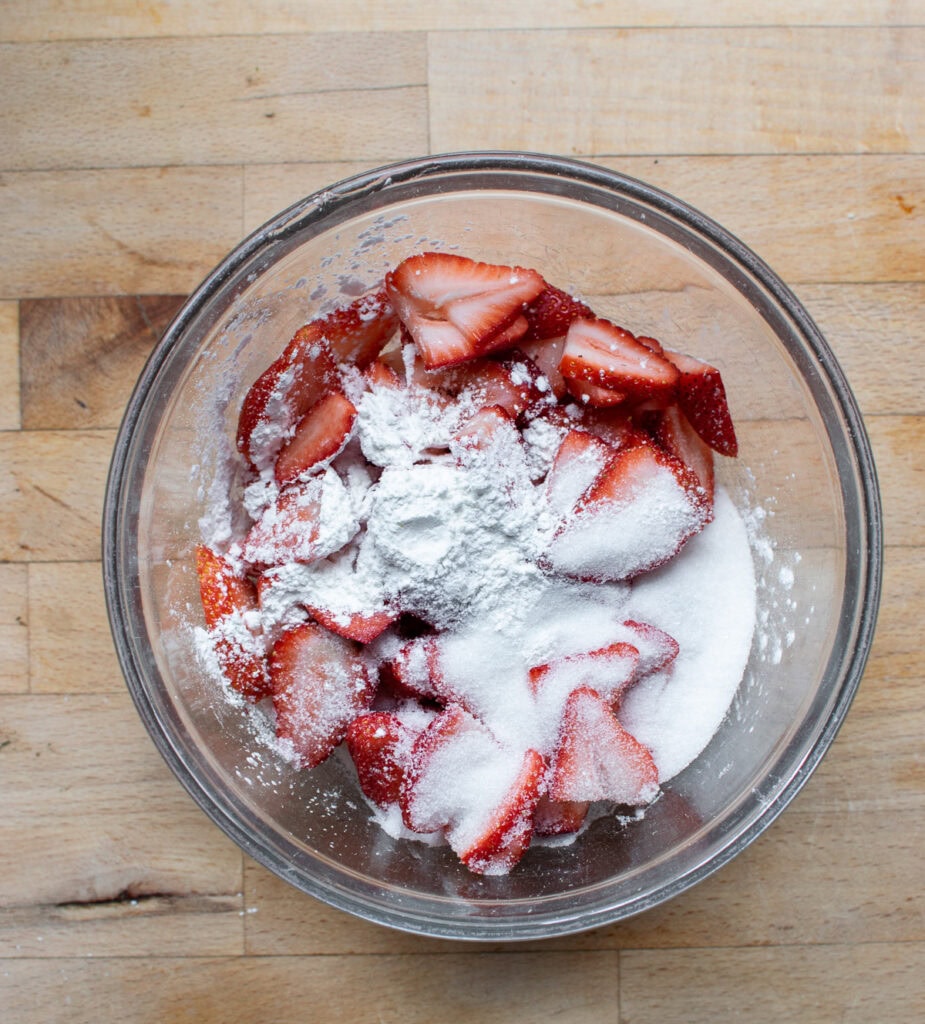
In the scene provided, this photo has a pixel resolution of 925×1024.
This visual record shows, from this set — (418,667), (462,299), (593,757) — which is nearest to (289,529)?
(418,667)

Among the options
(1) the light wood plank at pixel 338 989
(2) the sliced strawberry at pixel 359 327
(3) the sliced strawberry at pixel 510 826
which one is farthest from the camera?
(1) the light wood plank at pixel 338 989

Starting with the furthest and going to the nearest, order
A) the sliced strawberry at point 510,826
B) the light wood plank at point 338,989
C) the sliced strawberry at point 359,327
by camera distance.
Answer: the light wood plank at point 338,989 < the sliced strawberry at point 359,327 < the sliced strawberry at point 510,826

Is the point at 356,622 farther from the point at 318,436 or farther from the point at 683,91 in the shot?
the point at 683,91

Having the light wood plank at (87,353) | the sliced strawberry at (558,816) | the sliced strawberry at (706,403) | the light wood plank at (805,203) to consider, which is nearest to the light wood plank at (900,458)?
the light wood plank at (805,203)

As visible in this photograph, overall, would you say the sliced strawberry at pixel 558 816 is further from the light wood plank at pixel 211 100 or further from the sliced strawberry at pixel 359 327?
the light wood plank at pixel 211 100

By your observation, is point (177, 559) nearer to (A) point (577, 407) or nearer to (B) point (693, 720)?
(A) point (577, 407)

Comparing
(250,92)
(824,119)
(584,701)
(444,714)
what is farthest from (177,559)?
(824,119)

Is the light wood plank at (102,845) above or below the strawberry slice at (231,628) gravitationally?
below

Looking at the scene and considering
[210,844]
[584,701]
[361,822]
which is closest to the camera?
[584,701]
